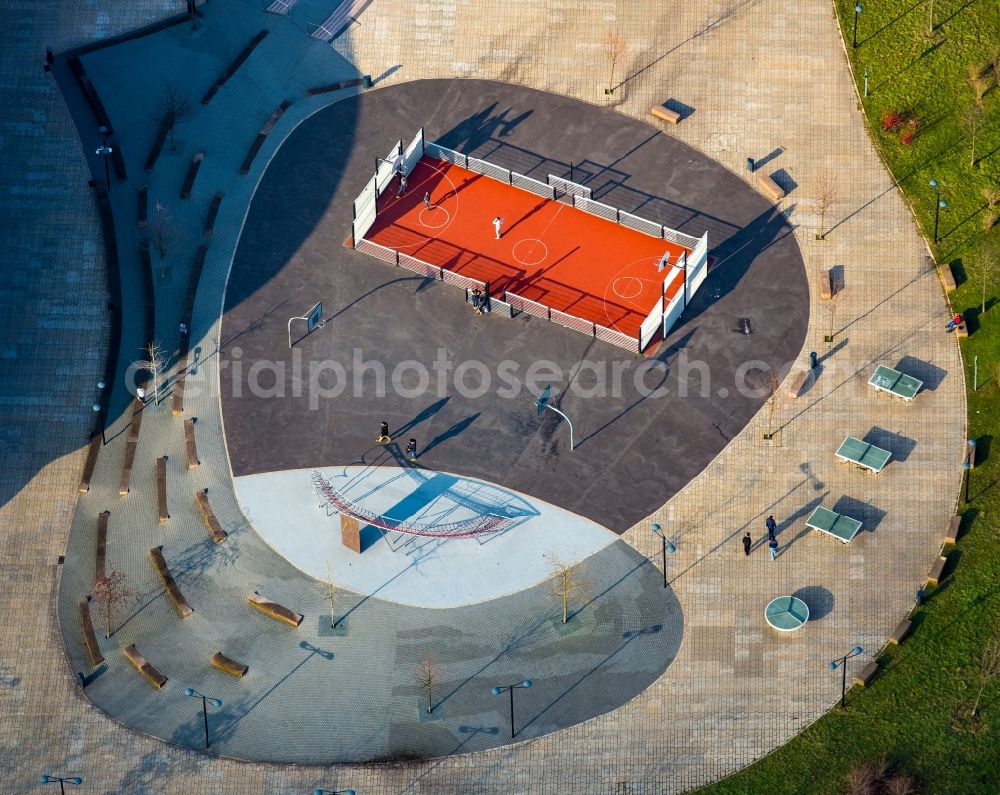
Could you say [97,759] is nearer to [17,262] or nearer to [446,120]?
[17,262]

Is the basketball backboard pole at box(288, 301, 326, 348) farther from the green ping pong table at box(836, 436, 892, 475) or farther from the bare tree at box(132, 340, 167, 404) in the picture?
the green ping pong table at box(836, 436, 892, 475)

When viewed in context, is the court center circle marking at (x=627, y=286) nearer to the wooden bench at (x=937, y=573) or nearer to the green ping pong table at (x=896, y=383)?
the green ping pong table at (x=896, y=383)

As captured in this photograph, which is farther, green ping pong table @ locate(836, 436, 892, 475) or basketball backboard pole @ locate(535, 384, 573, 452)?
basketball backboard pole @ locate(535, 384, 573, 452)

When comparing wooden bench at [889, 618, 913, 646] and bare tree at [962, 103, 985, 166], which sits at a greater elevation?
bare tree at [962, 103, 985, 166]

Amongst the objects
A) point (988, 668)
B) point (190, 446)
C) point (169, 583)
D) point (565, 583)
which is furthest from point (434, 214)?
point (988, 668)

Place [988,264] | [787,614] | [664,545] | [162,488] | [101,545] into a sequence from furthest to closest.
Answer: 1. [988,264]
2. [162,488]
3. [101,545]
4. [664,545]
5. [787,614]

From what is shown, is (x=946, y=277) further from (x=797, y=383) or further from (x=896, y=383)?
(x=797, y=383)

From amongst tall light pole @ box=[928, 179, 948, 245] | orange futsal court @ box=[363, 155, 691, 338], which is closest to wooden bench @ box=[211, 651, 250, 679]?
orange futsal court @ box=[363, 155, 691, 338]

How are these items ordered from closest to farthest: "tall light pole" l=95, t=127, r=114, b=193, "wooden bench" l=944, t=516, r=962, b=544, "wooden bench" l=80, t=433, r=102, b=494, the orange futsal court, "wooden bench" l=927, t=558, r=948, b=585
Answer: "wooden bench" l=927, t=558, r=948, b=585 < "wooden bench" l=944, t=516, r=962, b=544 < "wooden bench" l=80, t=433, r=102, b=494 < the orange futsal court < "tall light pole" l=95, t=127, r=114, b=193
